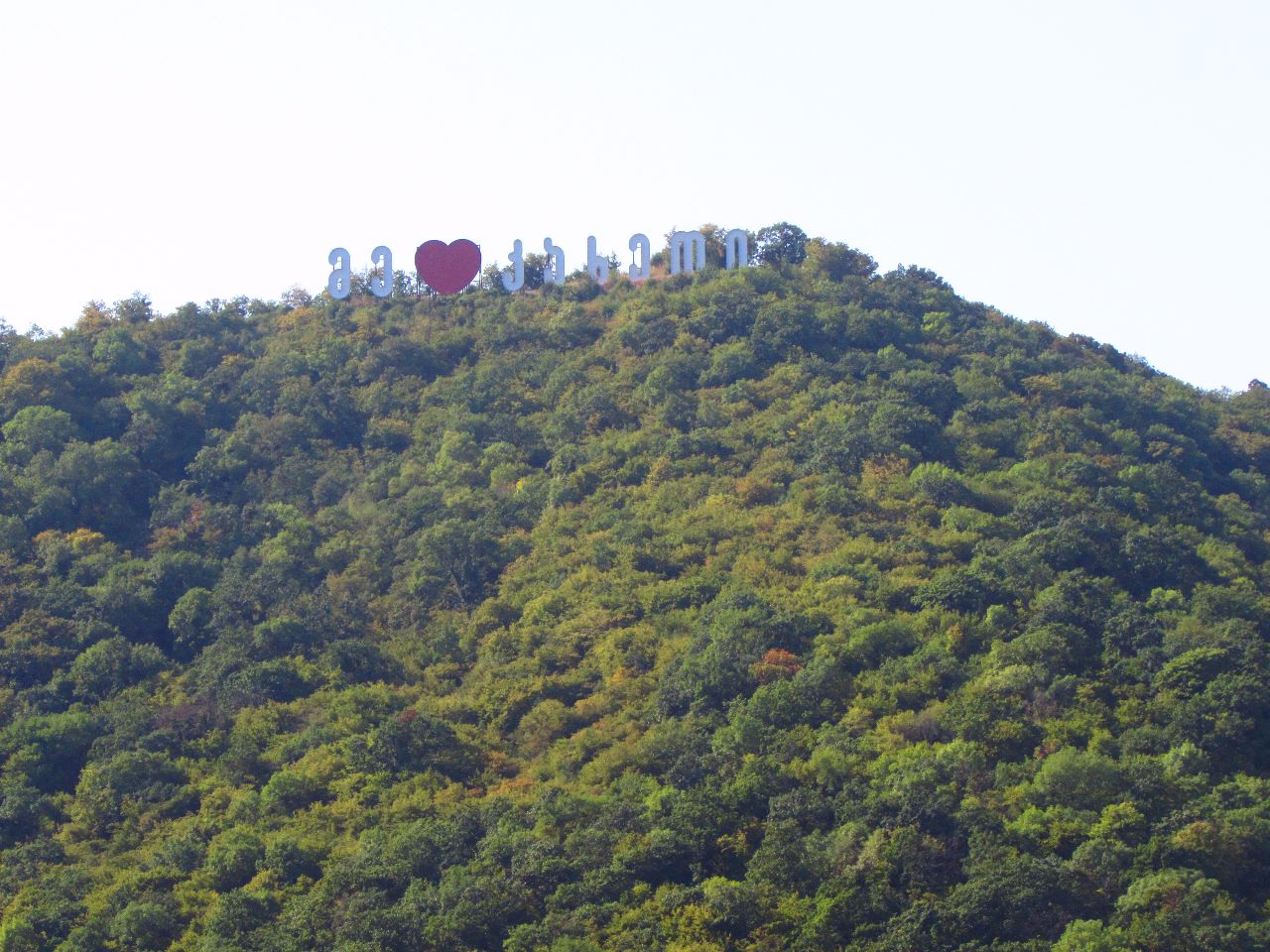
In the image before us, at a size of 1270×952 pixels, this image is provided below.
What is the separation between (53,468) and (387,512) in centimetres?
1111

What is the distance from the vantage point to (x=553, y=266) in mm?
74438

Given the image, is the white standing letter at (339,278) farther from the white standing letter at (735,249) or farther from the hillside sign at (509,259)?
the white standing letter at (735,249)

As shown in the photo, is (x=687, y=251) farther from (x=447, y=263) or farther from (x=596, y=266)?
(x=447, y=263)

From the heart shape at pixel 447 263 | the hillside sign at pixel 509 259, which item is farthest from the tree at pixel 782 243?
the heart shape at pixel 447 263

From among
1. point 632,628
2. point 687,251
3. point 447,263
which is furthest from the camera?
point 687,251

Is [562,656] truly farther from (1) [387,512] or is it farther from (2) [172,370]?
(2) [172,370]

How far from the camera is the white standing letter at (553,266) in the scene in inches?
2852

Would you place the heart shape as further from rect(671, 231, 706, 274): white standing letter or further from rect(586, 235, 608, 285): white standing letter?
rect(671, 231, 706, 274): white standing letter

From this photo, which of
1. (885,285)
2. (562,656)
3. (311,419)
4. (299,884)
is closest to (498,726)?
(562,656)

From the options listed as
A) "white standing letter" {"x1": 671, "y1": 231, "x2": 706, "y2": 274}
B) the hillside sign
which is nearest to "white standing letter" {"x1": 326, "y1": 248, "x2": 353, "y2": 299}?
the hillside sign

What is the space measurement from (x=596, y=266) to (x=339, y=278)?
10.0 meters

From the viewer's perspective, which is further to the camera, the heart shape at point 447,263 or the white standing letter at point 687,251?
the white standing letter at point 687,251

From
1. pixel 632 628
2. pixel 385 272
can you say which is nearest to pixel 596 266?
pixel 385 272

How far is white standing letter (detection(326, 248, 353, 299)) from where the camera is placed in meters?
Answer: 72.4
